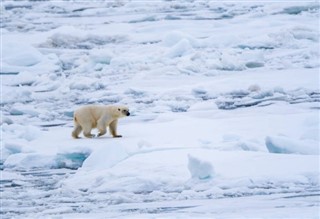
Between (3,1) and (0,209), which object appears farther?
(3,1)

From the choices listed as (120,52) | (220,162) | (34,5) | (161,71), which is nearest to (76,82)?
(161,71)

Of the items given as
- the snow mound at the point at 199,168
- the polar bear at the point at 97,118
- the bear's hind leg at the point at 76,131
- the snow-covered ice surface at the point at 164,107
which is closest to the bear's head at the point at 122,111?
the polar bear at the point at 97,118

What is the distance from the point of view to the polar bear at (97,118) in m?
8.02

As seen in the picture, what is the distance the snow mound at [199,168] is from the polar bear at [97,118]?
2291 mm

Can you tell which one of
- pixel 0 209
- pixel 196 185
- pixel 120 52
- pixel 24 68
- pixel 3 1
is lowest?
pixel 0 209

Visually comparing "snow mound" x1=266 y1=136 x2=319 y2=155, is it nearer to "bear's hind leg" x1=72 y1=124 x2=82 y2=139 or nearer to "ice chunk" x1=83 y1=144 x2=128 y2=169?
"ice chunk" x1=83 y1=144 x2=128 y2=169

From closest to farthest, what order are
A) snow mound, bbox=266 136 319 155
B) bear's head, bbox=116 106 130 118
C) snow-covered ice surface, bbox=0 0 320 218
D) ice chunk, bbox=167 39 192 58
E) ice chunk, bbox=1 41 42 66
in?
snow-covered ice surface, bbox=0 0 320 218 < snow mound, bbox=266 136 319 155 < bear's head, bbox=116 106 130 118 < ice chunk, bbox=167 39 192 58 < ice chunk, bbox=1 41 42 66

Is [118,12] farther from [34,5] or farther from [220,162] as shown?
[220,162]

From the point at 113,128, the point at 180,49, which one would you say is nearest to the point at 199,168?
the point at 113,128

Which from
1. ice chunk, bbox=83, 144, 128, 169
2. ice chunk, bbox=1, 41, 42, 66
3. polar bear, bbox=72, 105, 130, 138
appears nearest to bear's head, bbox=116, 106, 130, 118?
polar bear, bbox=72, 105, 130, 138

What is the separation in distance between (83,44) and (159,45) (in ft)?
5.07

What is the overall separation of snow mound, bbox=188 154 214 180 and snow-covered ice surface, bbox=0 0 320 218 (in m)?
0.01

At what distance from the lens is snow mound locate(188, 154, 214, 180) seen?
221 inches

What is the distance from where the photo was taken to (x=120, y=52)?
12.8 m
